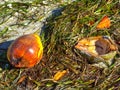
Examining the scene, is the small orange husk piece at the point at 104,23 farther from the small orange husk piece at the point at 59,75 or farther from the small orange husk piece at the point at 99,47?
the small orange husk piece at the point at 59,75

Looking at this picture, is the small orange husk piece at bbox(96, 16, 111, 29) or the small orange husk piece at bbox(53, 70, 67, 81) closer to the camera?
the small orange husk piece at bbox(53, 70, 67, 81)

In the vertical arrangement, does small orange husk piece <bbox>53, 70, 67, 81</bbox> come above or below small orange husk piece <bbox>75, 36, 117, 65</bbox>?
below

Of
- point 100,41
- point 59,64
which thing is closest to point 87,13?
point 100,41

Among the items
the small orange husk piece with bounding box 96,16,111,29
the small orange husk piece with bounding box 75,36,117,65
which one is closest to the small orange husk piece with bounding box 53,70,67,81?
the small orange husk piece with bounding box 75,36,117,65

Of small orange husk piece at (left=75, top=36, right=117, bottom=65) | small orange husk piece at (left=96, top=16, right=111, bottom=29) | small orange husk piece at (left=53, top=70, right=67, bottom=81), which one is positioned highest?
small orange husk piece at (left=96, top=16, right=111, bottom=29)

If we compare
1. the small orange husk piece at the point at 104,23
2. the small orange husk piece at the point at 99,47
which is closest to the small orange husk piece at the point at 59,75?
the small orange husk piece at the point at 99,47

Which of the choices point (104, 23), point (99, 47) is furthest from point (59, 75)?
point (104, 23)

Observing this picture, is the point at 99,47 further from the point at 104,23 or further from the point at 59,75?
the point at 59,75

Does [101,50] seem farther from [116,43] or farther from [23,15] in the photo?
[23,15]

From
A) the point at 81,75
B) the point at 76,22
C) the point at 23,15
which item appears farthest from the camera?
the point at 23,15

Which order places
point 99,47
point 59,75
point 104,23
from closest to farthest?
point 59,75 < point 99,47 < point 104,23

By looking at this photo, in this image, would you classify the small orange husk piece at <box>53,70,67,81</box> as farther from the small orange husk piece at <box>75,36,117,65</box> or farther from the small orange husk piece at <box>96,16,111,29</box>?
the small orange husk piece at <box>96,16,111,29</box>
